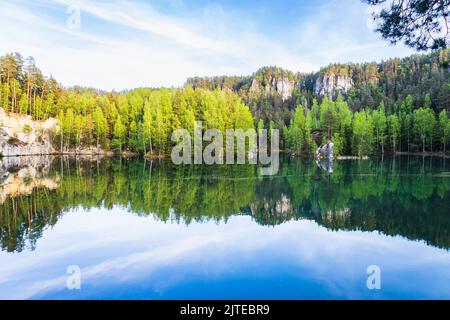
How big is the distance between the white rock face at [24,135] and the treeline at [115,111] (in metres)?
2.05

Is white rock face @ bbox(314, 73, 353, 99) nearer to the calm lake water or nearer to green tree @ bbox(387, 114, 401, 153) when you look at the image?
green tree @ bbox(387, 114, 401, 153)

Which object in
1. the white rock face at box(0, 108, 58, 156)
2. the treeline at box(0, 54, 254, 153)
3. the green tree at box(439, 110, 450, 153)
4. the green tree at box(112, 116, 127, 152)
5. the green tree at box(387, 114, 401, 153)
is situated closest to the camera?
the white rock face at box(0, 108, 58, 156)

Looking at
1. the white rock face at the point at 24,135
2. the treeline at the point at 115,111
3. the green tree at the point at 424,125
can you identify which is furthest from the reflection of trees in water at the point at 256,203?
the green tree at the point at 424,125

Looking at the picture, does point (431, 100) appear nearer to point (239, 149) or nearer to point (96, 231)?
point (239, 149)

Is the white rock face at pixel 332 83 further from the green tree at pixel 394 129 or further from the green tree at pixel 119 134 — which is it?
the green tree at pixel 119 134

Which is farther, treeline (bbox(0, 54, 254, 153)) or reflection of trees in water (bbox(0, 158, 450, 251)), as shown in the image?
treeline (bbox(0, 54, 254, 153))

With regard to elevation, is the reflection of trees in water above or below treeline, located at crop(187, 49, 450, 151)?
below

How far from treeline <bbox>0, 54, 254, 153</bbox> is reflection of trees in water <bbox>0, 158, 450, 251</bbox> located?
3805 centimetres

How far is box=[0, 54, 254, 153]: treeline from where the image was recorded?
224ft

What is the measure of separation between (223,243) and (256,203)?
7.96 meters

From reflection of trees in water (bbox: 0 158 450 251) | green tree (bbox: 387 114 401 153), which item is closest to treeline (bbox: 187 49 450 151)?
green tree (bbox: 387 114 401 153)

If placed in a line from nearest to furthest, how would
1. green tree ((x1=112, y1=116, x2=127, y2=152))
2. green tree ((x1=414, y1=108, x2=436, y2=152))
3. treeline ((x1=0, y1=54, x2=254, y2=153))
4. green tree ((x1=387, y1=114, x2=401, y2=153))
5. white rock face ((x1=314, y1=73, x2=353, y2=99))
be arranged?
treeline ((x1=0, y1=54, x2=254, y2=153)) → green tree ((x1=414, y1=108, x2=436, y2=152)) → green tree ((x1=112, y1=116, x2=127, y2=152)) → green tree ((x1=387, y1=114, x2=401, y2=153)) → white rock face ((x1=314, y1=73, x2=353, y2=99))

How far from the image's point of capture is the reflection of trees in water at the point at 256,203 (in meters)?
15.9

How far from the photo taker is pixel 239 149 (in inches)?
2493
